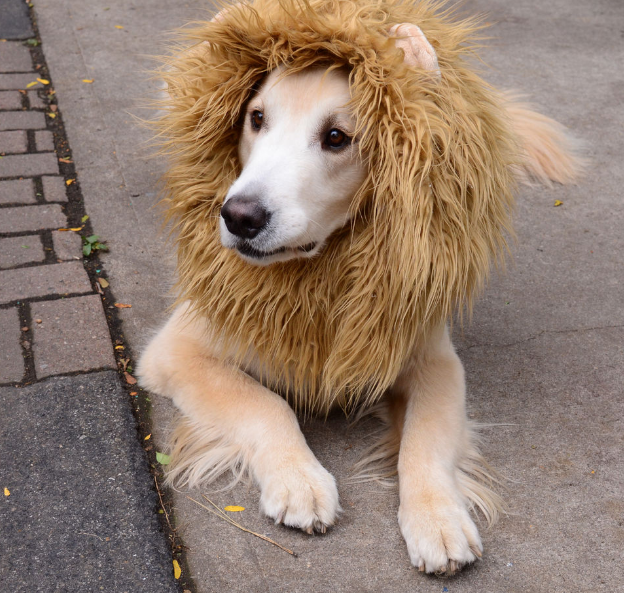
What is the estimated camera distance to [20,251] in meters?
3.32

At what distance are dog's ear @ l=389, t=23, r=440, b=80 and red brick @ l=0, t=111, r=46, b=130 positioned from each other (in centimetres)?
297

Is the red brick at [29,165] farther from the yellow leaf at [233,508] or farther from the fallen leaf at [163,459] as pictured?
the yellow leaf at [233,508]

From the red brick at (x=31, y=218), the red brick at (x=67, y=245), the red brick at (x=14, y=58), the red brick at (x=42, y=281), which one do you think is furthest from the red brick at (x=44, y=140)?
the red brick at (x=42, y=281)

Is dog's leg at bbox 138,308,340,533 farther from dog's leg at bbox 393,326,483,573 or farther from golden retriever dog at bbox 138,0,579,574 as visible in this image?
dog's leg at bbox 393,326,483,573

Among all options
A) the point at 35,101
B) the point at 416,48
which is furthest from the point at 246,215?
the point at 35,101

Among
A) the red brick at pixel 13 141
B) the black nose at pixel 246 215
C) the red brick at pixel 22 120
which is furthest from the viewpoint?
the red brick at pixel 22 120

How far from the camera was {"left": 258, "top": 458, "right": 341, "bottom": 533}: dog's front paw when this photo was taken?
213cm

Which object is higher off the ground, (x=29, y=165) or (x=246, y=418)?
(x=246, y=418)

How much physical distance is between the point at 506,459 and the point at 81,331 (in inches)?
67.6

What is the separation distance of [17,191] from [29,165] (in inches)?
11.1

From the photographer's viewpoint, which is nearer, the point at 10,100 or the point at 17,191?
the point at 17,191

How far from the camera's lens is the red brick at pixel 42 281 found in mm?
3074

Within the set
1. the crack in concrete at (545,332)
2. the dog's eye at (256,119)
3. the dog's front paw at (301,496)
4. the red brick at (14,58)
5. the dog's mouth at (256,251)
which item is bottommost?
the crack in concrete at (545,332)

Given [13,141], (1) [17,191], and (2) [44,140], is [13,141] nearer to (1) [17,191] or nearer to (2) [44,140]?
(2) [44,140]
